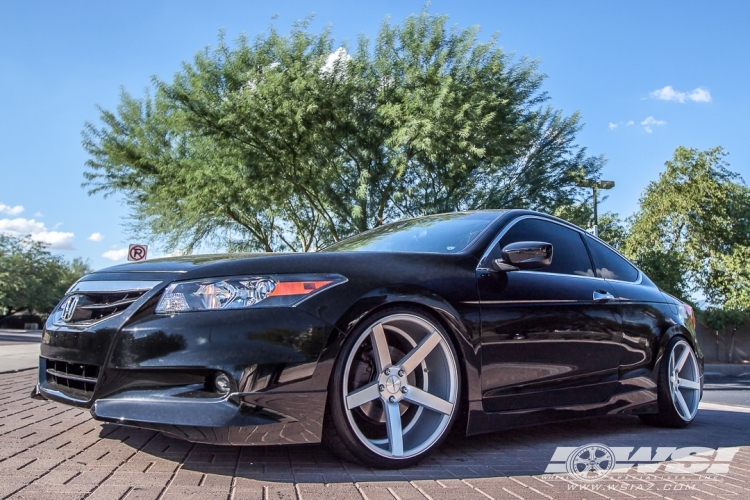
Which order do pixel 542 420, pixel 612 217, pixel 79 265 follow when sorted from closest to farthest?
pixel 542 420
pixel 612 217
pixel 79 265

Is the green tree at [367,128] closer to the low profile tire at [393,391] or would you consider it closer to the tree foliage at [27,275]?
the low profile tire at [393,391]

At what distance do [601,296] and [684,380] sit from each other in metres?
1.31

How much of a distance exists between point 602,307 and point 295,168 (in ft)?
47.1

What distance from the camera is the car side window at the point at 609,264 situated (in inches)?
193

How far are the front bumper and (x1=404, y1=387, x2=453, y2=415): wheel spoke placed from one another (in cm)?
50

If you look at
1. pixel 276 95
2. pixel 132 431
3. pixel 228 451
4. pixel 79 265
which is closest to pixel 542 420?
pixel 228 451

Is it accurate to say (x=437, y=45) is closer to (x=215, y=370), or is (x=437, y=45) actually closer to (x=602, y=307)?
(x=602, y=307)

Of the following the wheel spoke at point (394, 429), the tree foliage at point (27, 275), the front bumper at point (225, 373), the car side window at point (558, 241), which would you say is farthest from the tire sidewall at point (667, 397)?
the tree foliage at point (27, 275)

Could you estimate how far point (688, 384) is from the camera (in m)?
5.25

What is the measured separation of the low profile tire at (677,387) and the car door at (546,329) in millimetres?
706

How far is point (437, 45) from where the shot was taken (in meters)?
18.0

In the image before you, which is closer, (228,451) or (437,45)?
(228,451)

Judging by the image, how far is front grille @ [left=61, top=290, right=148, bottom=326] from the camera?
3316mm

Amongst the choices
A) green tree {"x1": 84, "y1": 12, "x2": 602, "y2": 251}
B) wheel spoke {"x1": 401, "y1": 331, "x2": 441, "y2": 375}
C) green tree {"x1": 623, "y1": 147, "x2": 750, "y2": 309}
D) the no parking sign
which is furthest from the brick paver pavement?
green tree {"x1": 623, "y1": 147, "x2": 750, "y2": 309}
